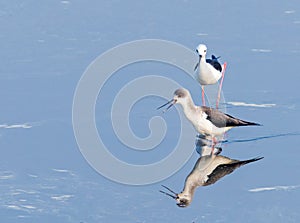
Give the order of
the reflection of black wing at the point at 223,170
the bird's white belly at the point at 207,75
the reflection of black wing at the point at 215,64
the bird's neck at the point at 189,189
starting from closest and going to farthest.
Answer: the bird's neck at the point at 189,189 → the reflection of black wing at the point at 223,170 → the bird's white belly at the point at 207,75 → the reflection of black wing at the point at 215,64

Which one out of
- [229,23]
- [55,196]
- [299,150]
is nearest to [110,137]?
[55,196]

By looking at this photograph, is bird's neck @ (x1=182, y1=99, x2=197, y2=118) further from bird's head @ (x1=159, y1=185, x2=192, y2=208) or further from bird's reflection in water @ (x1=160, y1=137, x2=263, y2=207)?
bird's head @ (x1=159, y1=185, x2=192, y2=208)

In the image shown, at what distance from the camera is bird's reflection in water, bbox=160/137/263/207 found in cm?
589

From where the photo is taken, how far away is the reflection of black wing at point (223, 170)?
20.2ft

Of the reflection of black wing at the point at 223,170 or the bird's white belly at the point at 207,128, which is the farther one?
the bird's white belly at the point at 207,128

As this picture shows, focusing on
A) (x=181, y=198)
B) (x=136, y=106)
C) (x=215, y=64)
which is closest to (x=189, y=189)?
(x=181, y=198)

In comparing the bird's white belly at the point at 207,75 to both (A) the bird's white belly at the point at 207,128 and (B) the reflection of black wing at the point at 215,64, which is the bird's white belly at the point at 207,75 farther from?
(A) the bird's white belly at the point at 207,128

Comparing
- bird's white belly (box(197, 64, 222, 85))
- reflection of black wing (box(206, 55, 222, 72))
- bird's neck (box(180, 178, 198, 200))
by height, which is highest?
reflection of black wing (box(206, 55, 222, 72))

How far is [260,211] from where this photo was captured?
5637 mm

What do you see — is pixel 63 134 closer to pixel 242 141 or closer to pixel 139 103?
pixel 139 103

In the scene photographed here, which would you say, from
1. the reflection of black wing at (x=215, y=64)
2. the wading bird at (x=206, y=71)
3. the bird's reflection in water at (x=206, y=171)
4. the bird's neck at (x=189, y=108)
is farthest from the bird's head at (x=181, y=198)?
the reflection of black wing at (x=215, y=64)

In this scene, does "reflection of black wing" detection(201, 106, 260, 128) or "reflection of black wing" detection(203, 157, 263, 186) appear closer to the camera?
"reflection of black wing" detection(203, 157, 263, 186)

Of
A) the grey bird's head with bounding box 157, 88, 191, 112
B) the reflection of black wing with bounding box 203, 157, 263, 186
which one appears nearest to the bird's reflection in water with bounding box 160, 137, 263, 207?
the reflection of black wing with bounding box 203, 157, 263, 186

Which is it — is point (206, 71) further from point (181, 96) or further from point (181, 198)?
point (181, 198)
